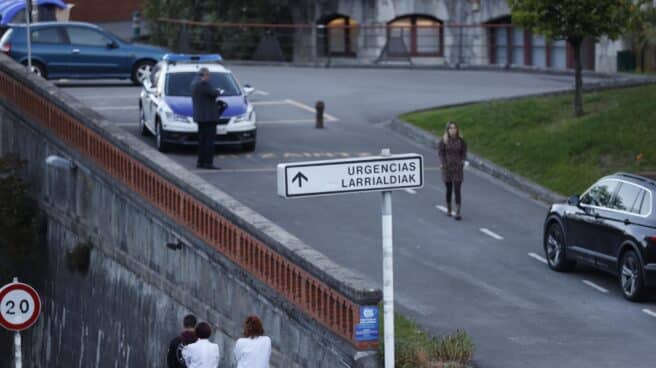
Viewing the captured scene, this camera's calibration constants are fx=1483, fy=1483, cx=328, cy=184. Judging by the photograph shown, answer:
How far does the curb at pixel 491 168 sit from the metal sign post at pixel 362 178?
985 centimetres

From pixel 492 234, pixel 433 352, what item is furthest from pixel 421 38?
pixel 433 352

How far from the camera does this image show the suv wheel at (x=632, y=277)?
1777 centimetres

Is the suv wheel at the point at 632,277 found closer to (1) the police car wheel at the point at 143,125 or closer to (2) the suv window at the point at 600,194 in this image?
(2) the suv window at the point at 600,194

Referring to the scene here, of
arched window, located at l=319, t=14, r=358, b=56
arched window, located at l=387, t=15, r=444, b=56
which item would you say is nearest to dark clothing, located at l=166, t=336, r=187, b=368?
arched window, located at l=387, t=15, r=444, b=56

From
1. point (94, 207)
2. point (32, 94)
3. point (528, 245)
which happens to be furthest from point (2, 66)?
point (528, 245)

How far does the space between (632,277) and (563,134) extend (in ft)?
30.3

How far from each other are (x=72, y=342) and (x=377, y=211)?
572 cm

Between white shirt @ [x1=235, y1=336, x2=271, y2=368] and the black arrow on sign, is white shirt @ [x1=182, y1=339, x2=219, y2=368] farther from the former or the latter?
the black arrow on sign

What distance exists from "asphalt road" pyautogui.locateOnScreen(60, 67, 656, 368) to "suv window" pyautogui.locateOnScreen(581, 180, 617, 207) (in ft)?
3.51

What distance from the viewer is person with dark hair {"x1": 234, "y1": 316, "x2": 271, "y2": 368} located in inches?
531

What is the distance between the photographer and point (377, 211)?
2345 cm

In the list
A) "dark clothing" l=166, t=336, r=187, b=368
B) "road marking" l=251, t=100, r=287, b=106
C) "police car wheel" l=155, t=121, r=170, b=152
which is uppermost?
"road marking" l=251, t=100, r=287, b=106

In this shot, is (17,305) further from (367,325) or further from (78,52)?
(78,52)

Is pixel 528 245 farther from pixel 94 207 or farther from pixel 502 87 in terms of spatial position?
pixel 502 87
